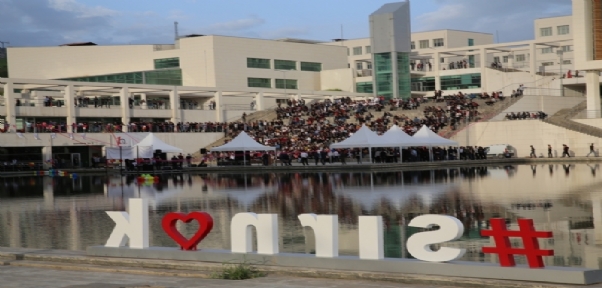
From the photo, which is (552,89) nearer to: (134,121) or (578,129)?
(578,129)

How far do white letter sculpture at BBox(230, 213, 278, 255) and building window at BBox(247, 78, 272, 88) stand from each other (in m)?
80.4

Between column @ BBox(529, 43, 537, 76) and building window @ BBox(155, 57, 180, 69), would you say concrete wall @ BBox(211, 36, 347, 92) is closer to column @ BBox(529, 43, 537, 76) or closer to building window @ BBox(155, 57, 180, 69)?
building window @ BBox(155, 57, 180, 69)

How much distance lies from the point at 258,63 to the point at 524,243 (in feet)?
280

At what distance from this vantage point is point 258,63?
96.1m

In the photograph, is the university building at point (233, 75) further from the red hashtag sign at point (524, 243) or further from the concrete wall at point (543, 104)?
the red hashtag sign at point (524, 243)

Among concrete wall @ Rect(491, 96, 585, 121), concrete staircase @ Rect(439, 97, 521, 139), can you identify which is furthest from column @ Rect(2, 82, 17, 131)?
concrete wall @ Rect(491, 96, 585, 121)

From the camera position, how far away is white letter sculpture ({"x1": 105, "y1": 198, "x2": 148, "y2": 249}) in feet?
50.4

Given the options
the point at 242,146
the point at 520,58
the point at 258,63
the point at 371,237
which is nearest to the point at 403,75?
the point at 258,63

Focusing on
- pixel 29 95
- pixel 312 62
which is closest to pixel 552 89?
pixel 312 62

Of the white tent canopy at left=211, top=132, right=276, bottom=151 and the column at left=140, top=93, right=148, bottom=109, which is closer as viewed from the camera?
the white tent canopy at left=211, top=132, right=276, bottom=151

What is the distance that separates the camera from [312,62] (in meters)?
102

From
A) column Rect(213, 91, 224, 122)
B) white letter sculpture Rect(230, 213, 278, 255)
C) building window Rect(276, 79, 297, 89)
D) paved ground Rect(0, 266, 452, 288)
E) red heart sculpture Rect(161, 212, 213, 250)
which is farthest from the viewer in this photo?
building window Rect(276, 79, 297, 89)

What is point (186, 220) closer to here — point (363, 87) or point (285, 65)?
point (285, 65)

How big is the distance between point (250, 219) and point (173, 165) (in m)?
49.5
